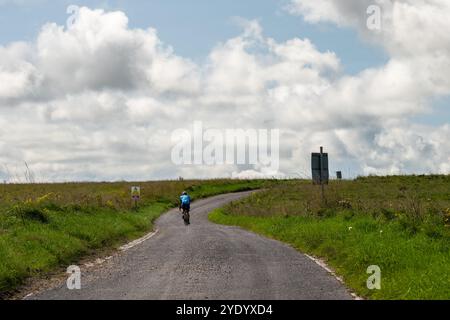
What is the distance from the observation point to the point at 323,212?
29.0 metres

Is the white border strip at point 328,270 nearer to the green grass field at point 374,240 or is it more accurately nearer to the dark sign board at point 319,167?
the green grass field at point 374,240

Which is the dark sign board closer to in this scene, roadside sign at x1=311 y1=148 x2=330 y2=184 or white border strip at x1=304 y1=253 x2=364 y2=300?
roadside sign at x1=311 y1=148 x2=330 y2=184

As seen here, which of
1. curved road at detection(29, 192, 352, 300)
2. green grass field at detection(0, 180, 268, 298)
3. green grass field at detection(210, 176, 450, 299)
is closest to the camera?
curved road at detection(29, 192, 352, 300)

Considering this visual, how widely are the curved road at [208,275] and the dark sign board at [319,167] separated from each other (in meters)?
9.24

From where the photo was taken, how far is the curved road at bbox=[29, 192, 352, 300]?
Answer: 478 inches

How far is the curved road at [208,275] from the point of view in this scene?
1215 centimetres

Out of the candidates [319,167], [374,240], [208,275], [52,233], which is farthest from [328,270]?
[319,167]

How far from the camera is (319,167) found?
30969 mm

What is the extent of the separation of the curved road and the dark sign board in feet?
30.3

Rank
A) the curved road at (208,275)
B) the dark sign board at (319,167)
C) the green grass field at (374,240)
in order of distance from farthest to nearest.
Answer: the dark sign board at (319,167), the green grass field at (374,240), the curved road at (208,275)

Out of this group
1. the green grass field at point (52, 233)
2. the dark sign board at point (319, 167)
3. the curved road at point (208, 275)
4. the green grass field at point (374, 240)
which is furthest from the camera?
the dark sign board at point (319, 167)

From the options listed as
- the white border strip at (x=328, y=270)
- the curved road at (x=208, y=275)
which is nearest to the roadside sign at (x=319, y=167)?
the curved road at (x=208, y=275)

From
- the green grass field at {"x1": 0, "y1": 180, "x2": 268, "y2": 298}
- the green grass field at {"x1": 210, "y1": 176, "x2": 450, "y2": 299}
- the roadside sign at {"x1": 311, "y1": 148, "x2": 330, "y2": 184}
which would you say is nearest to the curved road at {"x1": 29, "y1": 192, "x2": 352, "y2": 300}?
the green grass field at {"x1": 210, "y1": 176, "x2": 450, "y2": 299}
